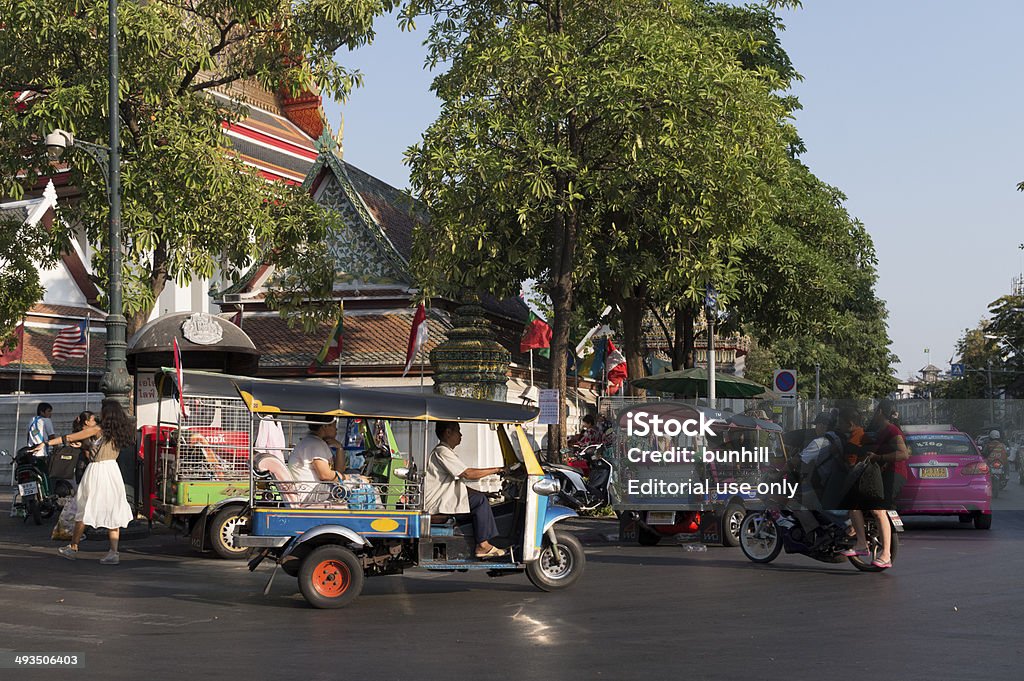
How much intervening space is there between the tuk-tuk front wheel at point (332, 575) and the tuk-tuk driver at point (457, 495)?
0.93 meters

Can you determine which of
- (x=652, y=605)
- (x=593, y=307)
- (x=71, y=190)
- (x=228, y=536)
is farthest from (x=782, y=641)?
(x=71, y=190)

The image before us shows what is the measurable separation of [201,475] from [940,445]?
11.8 meters

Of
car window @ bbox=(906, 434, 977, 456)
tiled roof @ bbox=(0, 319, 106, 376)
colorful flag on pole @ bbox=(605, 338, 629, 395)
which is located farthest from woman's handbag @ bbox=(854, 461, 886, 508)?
tiled roof @ bbox=(0, 319, 106, 376)

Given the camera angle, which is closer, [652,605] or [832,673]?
[832,673]

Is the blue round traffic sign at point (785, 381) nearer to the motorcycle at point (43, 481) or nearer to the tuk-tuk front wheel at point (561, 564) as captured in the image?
the motorcycle at point (43, 481)

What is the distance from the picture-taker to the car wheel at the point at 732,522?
55.5 ft

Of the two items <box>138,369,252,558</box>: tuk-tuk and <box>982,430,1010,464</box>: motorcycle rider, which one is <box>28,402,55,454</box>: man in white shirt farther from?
<box>982,430,1010,464</box>: motorcycle rider

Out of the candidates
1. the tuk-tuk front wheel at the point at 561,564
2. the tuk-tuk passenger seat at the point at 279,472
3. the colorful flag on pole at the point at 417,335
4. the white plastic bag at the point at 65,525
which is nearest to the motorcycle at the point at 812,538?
the tuk-tuk front wheel at the point at 561,564

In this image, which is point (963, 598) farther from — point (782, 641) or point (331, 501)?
point (331, 501)

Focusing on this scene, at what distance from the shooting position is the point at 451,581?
43.0 feet

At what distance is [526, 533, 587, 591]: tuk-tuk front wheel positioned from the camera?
12.1 m

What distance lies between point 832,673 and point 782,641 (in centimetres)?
126

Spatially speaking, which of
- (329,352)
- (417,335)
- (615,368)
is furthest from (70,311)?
(615,368)

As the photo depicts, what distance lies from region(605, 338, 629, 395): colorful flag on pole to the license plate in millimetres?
18950
